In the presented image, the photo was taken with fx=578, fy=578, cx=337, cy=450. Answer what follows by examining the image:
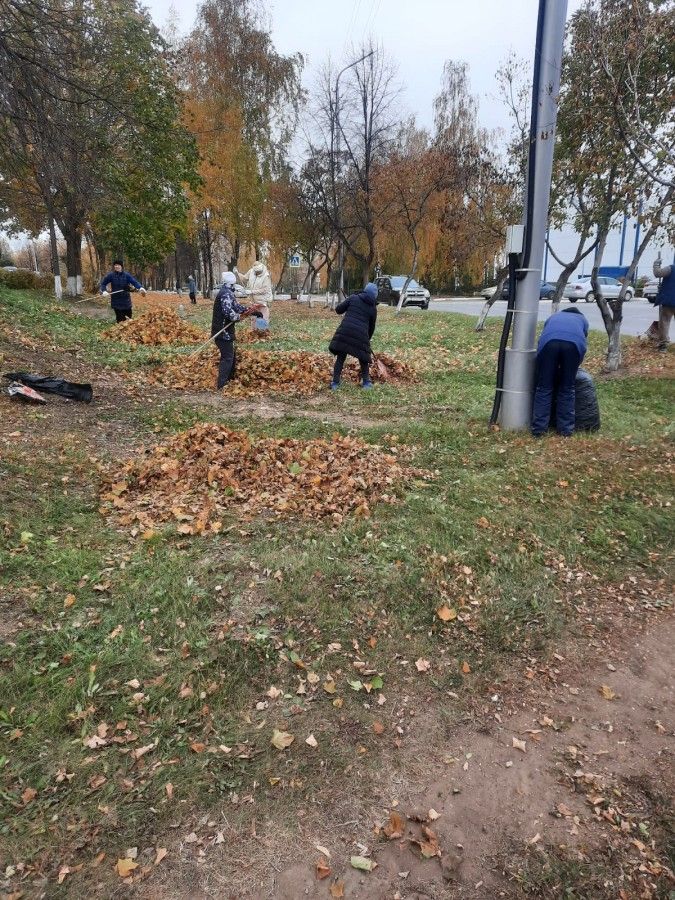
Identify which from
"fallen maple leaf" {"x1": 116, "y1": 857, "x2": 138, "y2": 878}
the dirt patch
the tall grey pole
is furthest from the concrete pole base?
"fallen maple leaf" {"x1": 116, "y1": 857, "x2": 138, "y2": 878}

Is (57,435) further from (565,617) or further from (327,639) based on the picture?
(565,617)

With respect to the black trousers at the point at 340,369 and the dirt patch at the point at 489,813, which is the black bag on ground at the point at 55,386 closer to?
the black trousers at the point at 340,369

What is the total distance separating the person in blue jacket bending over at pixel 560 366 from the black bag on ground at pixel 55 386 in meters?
5.79

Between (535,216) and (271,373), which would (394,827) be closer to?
(535,216)

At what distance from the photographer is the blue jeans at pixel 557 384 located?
19.4ft

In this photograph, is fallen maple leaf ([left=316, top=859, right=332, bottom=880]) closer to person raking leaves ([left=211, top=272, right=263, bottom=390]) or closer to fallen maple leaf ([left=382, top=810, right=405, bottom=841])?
fallen maple leaf ([left=382, top=810, right=405, bottom=841])

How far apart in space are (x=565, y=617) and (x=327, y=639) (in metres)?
1.51

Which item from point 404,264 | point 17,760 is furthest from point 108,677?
point 404,264

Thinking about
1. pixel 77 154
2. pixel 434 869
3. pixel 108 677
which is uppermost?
pixel 77 154

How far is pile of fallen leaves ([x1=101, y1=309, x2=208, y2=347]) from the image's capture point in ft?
43.2

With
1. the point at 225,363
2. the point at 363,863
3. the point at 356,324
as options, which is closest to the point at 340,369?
the point at 356,324

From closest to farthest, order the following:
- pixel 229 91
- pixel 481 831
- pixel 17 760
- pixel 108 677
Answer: pixel 481 831 < pixel 17 760 < pixel 108 677 < pixel 229 91

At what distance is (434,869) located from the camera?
2.19 meters

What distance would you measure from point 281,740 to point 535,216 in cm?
544
